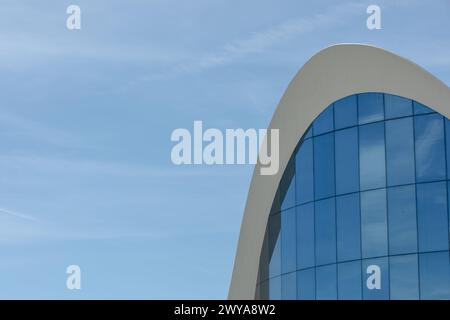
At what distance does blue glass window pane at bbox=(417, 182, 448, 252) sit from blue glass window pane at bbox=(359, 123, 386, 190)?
1501 mm

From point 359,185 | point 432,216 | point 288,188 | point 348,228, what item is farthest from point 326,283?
point 432,216

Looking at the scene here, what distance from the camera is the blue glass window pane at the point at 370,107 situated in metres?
28.6

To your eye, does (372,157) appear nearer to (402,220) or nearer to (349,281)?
(402,220)

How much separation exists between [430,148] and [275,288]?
7.83m

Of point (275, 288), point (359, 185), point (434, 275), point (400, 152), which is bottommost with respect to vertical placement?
point (434, 275)

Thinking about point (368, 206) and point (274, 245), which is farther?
point (274, 245)

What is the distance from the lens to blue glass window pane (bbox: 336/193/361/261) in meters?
28.1

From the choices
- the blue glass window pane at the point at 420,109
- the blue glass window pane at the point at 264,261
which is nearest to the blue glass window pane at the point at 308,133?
the blue glass window pane at the point at 264,261

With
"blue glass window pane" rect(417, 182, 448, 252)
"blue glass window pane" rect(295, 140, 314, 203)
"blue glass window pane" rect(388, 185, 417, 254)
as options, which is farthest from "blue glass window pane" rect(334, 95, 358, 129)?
"blue glass window pane" rect(417, 182, 448, 252)

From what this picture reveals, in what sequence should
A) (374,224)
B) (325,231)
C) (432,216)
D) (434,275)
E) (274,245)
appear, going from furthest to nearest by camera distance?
(274,245) → (325,231) → (374,224) → (432,216) → (434,275)

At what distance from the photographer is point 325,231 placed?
1155 inches

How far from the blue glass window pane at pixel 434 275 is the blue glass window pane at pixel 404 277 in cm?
21

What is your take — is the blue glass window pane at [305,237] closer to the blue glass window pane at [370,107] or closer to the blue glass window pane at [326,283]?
the blue glass window pane at [326,283]
